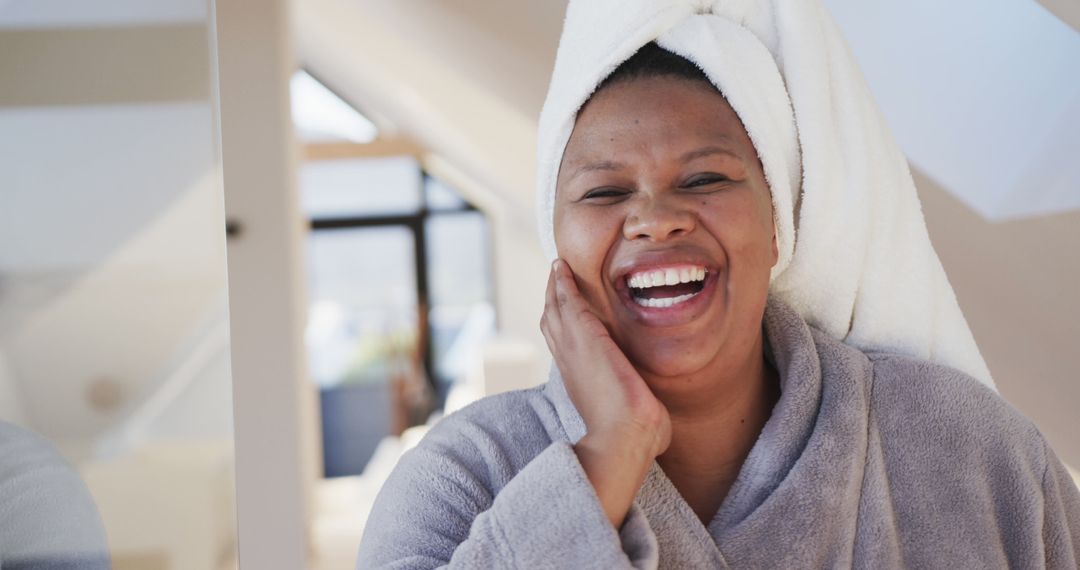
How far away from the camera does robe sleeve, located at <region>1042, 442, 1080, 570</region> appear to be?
108 cm

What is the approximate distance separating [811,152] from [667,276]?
0.73 feet

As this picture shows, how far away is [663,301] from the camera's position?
103cm

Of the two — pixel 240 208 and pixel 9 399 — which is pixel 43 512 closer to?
pixel 9 399

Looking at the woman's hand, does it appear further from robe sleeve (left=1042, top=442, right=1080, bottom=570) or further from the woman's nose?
robe sleeve (left=1042, top=442, right=1080, bottom=570)

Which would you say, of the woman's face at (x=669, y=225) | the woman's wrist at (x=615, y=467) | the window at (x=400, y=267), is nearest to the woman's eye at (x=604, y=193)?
the woman's face at (x=669, y=225)

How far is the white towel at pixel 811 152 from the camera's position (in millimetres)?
1071

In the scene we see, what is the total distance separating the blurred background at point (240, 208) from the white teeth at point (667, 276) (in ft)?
1.25

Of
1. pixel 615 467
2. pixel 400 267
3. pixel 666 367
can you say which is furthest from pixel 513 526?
pixel 400 267

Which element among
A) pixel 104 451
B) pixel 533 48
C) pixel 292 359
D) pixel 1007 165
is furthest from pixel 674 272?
pixel 292 359

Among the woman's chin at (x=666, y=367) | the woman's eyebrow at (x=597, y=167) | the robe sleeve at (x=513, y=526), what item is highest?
the woman's eyebrow at (x=597, y=167)

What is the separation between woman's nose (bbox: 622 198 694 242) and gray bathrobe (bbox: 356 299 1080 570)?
0.17 metres

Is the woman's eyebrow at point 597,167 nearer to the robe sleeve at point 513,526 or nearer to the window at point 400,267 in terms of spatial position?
the robe sleeve at point 513,526

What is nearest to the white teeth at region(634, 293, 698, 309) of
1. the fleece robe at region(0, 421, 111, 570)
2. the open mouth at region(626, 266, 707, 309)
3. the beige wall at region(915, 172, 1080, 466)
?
the open mouth at region(626, 266, 707, 309)

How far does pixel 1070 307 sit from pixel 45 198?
1318 millimetres
